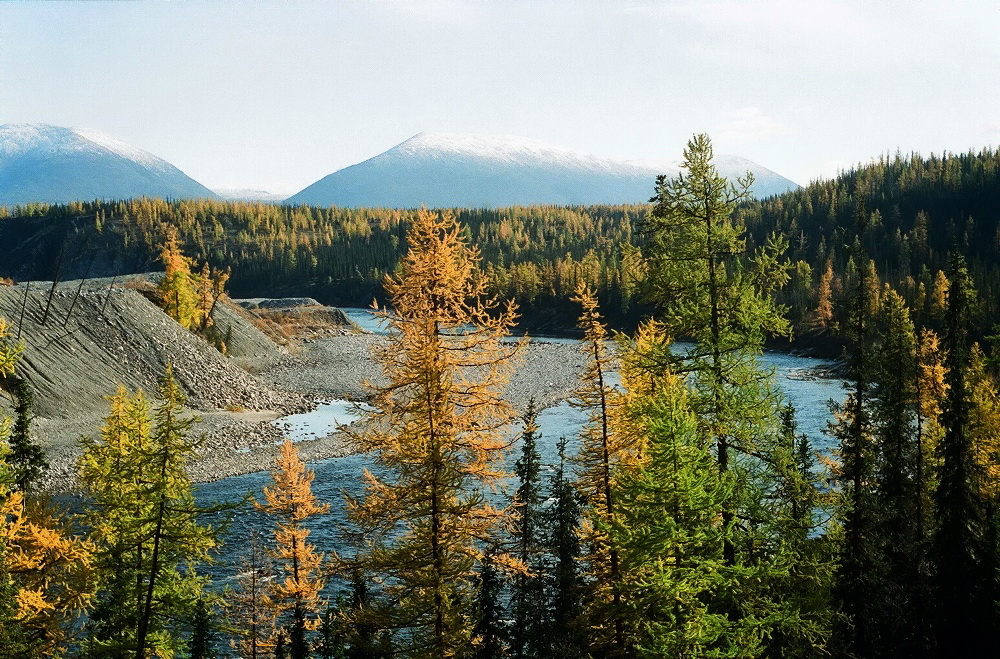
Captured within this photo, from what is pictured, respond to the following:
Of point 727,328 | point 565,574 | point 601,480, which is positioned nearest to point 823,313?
point 565,574

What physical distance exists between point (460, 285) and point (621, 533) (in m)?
6.62

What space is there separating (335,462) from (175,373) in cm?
2533

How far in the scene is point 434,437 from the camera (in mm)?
16188

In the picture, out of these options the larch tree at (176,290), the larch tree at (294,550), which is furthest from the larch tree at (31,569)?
the larch tree at (176,290)

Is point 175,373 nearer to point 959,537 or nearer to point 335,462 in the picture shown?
point 335,462

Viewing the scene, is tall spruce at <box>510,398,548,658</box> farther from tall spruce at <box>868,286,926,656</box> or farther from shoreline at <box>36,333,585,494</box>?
tall spruce at <box>868,286,926,656</box>

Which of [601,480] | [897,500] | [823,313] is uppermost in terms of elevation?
[601,480]

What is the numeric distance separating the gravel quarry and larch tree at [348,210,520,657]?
22.1m

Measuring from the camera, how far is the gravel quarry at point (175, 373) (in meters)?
51.6

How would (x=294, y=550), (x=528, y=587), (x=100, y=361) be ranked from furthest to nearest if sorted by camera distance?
(x=100, y=361) < (x=294, y=550) < (x=528, y=587)

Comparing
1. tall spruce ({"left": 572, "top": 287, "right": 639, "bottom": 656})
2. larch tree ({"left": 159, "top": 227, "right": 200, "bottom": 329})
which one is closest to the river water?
tall spruce ({"left": 572, "top": 287, "right": 639, "bottom": 656})

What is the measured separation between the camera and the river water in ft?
116

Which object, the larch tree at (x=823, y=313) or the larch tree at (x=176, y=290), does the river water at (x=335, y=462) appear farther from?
the larch tree at (x=823, y=313)

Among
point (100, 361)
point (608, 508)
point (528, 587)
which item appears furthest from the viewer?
point (100, 361)
